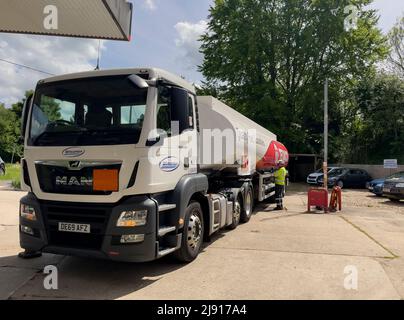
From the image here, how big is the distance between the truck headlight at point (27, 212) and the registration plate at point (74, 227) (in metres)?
0.49

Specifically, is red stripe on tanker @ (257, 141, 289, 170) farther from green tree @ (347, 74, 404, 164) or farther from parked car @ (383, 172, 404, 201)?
green tree @ (347, 74, 404, 164)

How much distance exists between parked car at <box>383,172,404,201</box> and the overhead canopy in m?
13.0

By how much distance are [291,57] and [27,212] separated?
26.8 metres

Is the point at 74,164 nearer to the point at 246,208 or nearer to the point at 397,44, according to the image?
the point at 246,208

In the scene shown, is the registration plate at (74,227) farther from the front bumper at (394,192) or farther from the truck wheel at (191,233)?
the front bumper at (394,192)

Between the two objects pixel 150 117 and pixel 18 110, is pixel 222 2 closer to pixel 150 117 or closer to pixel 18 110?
pixel 150 117

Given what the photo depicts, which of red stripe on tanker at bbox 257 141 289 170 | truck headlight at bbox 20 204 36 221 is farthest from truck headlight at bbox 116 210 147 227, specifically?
red stripe on tanker at bbox 257 141 289 170

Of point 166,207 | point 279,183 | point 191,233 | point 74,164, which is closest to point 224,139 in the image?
point 191,233

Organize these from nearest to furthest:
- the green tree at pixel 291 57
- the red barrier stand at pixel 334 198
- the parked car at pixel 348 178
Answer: the red barrier stand at pixel 334 198 → the parked car at pixel 348 178 → the green tree at pixel 291 57

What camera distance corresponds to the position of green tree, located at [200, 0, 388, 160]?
2722 cm

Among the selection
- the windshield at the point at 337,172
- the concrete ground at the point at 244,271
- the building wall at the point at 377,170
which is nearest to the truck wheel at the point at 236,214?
the concrete ground at the point at 244,271

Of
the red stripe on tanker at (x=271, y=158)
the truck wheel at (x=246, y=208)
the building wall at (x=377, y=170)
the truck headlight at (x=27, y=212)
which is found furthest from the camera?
the building wall at (x=377, y=170)

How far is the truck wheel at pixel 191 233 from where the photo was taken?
19.0 ft

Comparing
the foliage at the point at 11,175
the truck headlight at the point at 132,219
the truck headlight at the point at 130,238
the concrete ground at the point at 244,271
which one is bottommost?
the concrete ground at the point at 244,271
